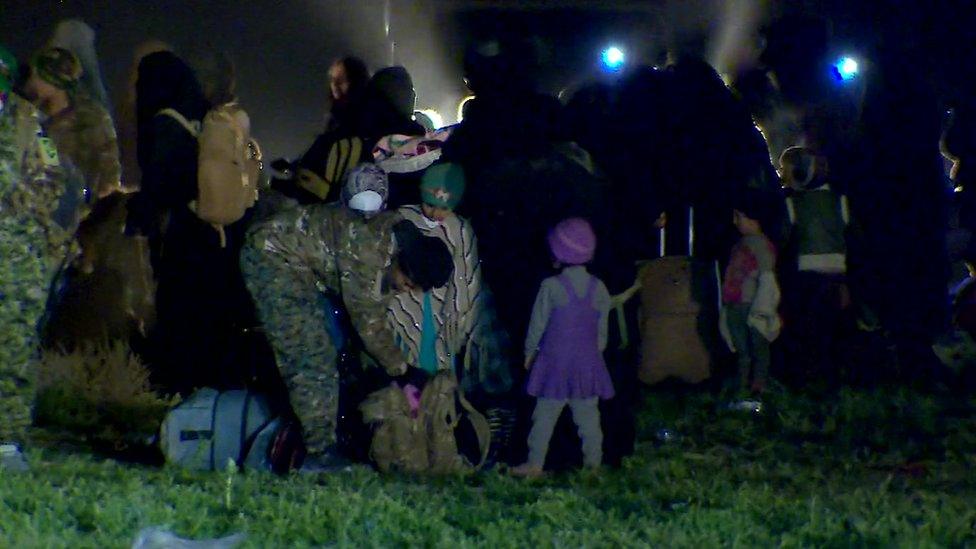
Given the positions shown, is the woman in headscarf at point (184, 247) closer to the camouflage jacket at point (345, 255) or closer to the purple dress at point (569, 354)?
the camouflage jacket at point (345, 255)

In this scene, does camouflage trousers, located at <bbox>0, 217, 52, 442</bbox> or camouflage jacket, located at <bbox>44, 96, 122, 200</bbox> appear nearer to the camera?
camouflage trousers, located at <bbox>0, 217, 52, 442</bbox>

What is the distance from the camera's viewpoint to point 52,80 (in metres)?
10.2

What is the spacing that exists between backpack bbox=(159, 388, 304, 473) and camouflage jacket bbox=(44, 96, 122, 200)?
2.95 m

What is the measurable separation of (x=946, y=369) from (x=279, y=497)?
607cm

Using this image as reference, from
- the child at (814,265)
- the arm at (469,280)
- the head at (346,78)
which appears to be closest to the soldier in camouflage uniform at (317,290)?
the arm at (469,280)

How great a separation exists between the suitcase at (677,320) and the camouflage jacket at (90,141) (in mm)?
3738

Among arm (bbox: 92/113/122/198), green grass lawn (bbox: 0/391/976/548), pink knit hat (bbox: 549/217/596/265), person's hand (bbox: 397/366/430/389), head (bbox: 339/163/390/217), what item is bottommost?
green grass lawn (bbox: 0/391/976/548)

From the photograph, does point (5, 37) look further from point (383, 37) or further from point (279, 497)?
point (279, 497)

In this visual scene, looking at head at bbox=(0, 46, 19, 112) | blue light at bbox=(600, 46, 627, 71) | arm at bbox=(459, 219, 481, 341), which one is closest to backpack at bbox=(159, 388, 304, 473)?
arm at bbox=(459, 219, 481, 341)

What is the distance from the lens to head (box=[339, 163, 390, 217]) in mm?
8039

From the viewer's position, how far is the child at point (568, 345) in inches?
326

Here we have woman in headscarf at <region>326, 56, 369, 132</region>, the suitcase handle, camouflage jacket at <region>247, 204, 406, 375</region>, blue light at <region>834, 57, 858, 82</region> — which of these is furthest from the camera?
blue light at <region>834, 57, 858, 82</region>

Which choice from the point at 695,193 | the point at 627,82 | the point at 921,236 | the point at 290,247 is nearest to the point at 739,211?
the point at 695,193

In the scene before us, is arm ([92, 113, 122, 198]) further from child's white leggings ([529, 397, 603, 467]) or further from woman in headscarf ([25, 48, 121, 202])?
child's white leggings ([529, 397, 603, 467])
